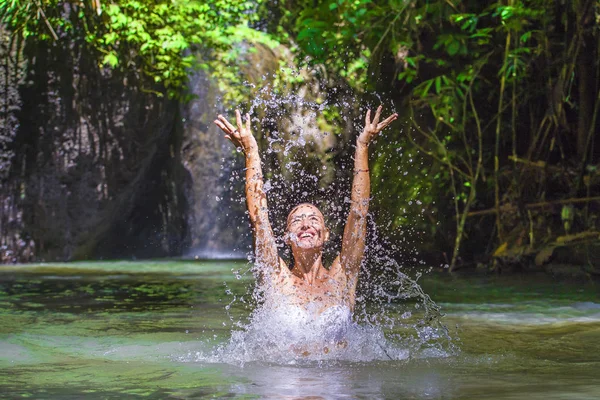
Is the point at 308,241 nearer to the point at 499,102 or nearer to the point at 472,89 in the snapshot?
the point at 499,102

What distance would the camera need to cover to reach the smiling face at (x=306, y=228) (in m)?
5.47

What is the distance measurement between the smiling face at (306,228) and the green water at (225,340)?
2.25ft

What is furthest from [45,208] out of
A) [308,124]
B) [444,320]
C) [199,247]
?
[444,320]

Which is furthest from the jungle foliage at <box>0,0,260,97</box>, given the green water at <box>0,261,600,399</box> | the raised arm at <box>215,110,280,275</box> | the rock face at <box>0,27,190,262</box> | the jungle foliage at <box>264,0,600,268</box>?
the raised arm at <box>215,110,280,275</box>

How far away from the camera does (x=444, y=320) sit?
725cm

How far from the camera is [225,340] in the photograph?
6.29 meters

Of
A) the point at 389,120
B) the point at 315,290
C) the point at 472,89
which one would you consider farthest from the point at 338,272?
the point at 472,89

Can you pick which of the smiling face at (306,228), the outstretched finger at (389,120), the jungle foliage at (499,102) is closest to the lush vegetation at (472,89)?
the jungle foliage at (499,102)

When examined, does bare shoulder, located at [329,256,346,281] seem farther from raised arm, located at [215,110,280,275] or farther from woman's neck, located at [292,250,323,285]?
raised arm, located at [215,110,280,275]

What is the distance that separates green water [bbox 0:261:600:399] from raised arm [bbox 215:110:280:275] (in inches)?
27.2

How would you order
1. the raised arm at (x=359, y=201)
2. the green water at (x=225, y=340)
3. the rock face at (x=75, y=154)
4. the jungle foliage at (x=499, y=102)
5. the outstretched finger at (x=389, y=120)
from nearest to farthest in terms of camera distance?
the green water at (x=225, y=340)
the outstretched finger at (x=389, y=120)
the raised arm at (x=359, y=201)
the jungle foliage at (x=499, y=102)
the rock face at (x=75, y=154)

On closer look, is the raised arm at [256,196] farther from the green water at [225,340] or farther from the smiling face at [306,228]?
the green water at [225,340]

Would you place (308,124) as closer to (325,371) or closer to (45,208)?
(45,208)

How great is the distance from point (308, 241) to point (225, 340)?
115cm
